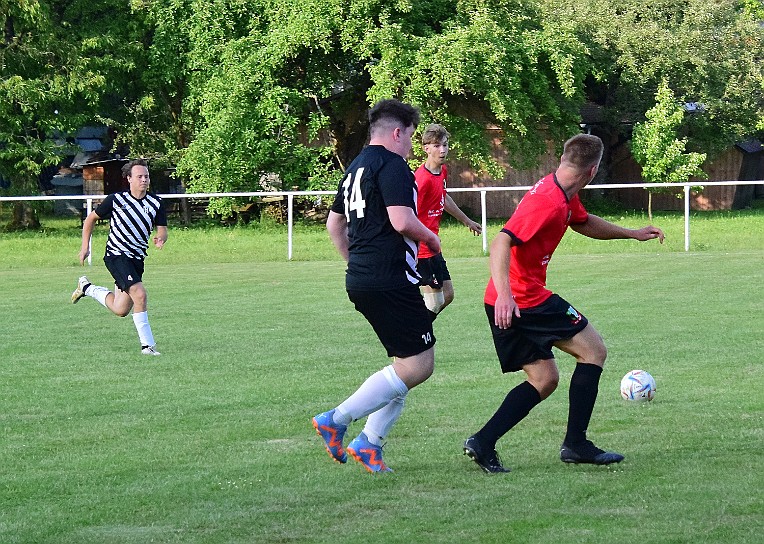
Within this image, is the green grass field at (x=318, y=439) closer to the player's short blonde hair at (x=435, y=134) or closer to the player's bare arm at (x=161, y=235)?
the player's bare arm at (x=161, y=235)

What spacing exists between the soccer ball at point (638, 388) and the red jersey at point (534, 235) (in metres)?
2.01

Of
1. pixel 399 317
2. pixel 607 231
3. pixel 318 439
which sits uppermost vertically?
pixel 607 231


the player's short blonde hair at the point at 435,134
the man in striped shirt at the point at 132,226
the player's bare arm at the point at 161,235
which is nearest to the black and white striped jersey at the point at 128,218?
the man in striped shirt at the point at 132,226

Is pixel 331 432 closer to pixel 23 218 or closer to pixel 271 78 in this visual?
pixel 271 78

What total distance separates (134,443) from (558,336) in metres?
2.58

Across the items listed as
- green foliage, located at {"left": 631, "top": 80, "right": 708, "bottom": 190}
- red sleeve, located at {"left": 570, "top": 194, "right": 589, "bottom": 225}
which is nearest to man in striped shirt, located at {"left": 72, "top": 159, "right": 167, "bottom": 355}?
red sleeve, located at {"left": 570, "top": 194, "right": 589, "bottom": 225}

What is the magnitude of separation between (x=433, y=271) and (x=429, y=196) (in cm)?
71

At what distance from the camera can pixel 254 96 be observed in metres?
32.2

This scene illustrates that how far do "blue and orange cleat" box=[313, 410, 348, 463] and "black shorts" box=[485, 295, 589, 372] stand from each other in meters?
0.93

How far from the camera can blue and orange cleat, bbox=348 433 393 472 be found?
607 cm

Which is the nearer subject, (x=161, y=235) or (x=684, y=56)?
(x=161, y=235)

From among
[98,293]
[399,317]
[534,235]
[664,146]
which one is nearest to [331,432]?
[399,317]

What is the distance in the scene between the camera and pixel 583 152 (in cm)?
603

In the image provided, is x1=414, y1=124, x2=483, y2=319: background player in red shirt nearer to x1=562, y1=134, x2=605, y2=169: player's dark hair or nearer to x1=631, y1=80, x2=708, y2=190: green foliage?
x1=562, y1=134, x2=605, y2=169: player's dark hair
